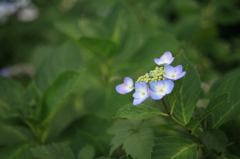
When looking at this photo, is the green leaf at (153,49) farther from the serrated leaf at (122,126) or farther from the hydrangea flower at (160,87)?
the hydrangea flower at (160,87)

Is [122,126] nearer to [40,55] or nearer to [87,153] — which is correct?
[87,153]

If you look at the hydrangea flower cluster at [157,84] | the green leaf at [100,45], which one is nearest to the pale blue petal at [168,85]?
the hydrangea flower cluster at [157,84]

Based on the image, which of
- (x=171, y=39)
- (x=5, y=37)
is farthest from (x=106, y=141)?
(x=5, y=37)

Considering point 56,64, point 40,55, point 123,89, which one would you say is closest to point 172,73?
point 123,89

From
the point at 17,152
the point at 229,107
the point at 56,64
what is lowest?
the point at 17,152

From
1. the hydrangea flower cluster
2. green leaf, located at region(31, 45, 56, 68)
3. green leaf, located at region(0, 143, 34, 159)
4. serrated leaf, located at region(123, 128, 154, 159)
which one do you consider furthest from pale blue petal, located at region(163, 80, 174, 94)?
green leaf, located at region(31, 45, 56, 68)
